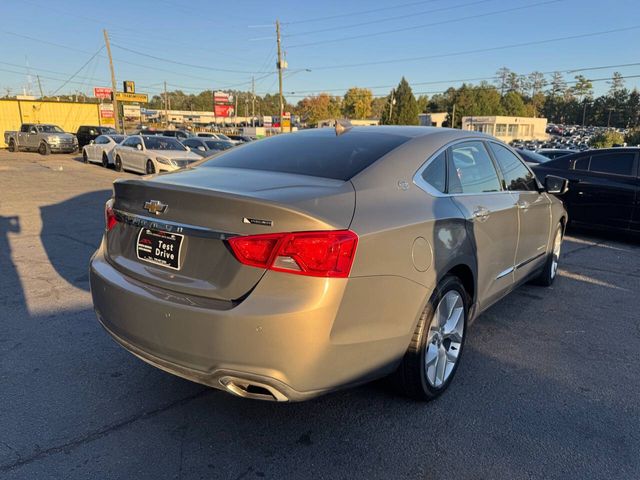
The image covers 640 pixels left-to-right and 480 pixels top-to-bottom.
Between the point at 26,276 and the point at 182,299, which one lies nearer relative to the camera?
the point at 182,299

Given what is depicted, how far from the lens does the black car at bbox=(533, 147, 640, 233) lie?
8070 mm

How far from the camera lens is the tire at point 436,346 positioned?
2775 millimetres

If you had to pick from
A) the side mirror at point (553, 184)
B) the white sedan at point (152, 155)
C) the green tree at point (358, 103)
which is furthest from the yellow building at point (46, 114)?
the green tree at point (358, 103)

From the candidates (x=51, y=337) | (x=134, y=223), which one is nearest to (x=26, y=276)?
(x=51, y=337)

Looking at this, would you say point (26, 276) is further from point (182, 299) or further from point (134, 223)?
point (182, 299)

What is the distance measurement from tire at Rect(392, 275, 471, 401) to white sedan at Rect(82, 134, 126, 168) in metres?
19.4

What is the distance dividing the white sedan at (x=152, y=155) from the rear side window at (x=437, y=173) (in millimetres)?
13243

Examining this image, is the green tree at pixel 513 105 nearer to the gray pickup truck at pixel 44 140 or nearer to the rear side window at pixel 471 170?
the gray pickup truck at pixel 44 140

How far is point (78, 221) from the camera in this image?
330 inches

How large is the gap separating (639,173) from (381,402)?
7376 millimetres

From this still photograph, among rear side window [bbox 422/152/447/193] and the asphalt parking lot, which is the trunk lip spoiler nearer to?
the asphalt parking lot

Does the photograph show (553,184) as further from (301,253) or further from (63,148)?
(63,148)

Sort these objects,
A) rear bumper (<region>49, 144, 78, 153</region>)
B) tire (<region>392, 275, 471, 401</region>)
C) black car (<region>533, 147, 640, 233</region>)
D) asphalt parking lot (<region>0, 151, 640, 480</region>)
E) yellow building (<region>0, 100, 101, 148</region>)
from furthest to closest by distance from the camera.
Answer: yellow building (<region>0, 100, 101, 148</region>) < rear bumper (<region>49, 144, 78, 153</region>) < black car (<region>533, 147, 640, 233</region>) < tire (<region>392, 275, 471, 401</region>) < asphalt parking lot (<region>0, 151, 640, 480</region>)

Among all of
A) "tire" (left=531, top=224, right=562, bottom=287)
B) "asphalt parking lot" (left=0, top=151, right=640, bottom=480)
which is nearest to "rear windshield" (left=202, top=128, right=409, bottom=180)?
"asphalt parking lot" (left=0, top=151, right=640, bottom=480)
